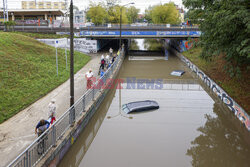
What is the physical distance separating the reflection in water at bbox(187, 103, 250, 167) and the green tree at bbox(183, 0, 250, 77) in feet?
Answer: 11.6

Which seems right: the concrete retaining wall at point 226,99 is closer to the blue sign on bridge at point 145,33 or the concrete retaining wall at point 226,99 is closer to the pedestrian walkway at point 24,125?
the pedestrian walkway at point 24,125

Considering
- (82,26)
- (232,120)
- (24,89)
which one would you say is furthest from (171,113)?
(82,26)

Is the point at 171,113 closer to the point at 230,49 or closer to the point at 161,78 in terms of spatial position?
the point at 230,49

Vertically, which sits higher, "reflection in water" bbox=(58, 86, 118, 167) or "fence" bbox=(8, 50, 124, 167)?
"fence" bbox=(8, 50, 124, 167)

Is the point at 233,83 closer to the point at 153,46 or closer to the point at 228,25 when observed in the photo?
the point at 228,25

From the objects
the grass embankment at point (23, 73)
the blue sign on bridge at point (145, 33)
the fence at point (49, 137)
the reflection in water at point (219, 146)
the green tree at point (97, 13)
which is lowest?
the reflection in water at point (219, 146)

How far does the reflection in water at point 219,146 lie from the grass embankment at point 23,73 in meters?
9.06

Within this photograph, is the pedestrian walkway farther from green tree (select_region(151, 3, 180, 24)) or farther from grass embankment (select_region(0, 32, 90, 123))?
green tree (select_region(151, 3, 180, 24))

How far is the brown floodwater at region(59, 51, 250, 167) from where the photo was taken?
30.8ft

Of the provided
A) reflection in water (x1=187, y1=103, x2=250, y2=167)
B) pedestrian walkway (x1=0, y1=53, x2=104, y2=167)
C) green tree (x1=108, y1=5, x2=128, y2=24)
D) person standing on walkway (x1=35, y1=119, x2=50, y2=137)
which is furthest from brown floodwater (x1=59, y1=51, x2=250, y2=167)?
green tree (x1=108, y1=5, x2=128, y2=24)

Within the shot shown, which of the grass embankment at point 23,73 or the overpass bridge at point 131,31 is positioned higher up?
the overpass bridge at point 131,31

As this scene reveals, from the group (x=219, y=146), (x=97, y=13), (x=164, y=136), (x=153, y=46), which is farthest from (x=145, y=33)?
(x=219, y=146)

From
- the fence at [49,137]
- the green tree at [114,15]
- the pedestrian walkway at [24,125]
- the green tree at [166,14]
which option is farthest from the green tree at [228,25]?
the green tree at [166,14]

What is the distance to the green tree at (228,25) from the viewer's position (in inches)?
413
